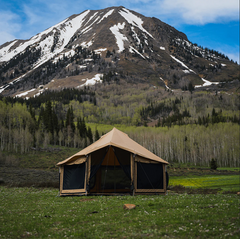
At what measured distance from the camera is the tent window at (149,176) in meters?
18.0

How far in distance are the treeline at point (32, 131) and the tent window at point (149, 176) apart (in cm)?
7221

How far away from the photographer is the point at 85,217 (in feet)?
32.8

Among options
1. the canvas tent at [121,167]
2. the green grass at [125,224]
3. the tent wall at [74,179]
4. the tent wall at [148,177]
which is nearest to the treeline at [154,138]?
the tent wall at [74,179]

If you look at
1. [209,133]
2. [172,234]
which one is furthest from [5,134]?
[172,234]

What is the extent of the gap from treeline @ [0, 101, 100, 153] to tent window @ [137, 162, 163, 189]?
237 feet

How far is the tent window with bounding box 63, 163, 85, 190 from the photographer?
1861cm

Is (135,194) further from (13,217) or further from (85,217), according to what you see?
(13,217)

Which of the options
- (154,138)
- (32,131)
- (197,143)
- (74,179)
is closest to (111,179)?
(74,179)

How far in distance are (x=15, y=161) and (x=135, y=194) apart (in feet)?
190

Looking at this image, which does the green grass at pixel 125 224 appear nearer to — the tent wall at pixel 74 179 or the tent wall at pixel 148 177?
the tent wall at pixel 148 177

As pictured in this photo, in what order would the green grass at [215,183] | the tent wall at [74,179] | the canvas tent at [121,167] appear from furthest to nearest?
the green grass at [215,183]
the tent wall at [74,179]
the canvas tent at [121,167]

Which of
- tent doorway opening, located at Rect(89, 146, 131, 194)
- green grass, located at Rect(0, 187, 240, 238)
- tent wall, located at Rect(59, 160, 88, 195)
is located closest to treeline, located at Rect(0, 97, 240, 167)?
tent doorway opening, located at Rect(89, 146, 131, 194)

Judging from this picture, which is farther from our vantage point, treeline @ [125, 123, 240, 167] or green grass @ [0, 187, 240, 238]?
treeline @ [125, 123, 240, 167]

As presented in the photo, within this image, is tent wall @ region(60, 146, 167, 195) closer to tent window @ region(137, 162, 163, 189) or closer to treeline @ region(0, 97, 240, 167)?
tent window @ region(137, 162, 163, 189)
